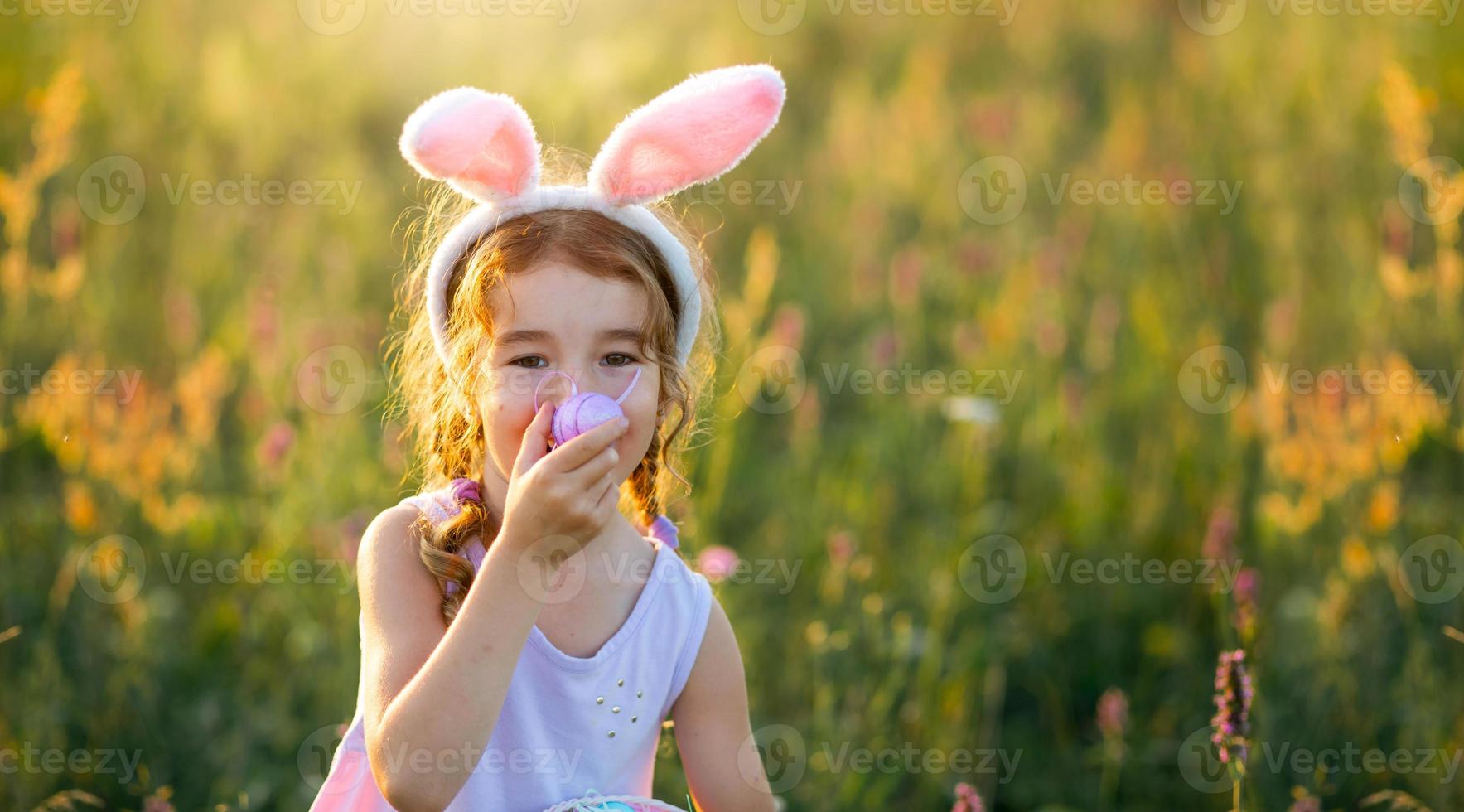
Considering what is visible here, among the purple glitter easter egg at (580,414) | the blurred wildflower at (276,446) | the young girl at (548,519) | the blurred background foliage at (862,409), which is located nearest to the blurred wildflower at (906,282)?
the blurred background foliage at (862,409)

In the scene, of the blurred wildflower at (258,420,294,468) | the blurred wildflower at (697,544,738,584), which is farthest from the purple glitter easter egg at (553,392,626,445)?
the blurred wildflower at (258,420,294,468)

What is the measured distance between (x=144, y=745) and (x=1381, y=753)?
237 centimetres

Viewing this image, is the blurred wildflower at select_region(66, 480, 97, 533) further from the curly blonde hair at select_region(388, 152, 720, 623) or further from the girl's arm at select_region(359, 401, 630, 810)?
the girl's arm at select_region(359, 401, 630, 810)

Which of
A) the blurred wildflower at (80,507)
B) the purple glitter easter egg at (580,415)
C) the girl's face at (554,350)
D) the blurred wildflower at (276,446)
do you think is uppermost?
the girl's face at (554,350)

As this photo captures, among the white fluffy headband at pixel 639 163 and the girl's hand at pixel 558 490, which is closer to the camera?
the girl's hand at pixel 558 490

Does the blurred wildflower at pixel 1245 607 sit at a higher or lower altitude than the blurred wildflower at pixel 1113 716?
higher

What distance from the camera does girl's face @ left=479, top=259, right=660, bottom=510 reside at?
5.00 ft

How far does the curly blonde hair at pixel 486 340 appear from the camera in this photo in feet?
5.14

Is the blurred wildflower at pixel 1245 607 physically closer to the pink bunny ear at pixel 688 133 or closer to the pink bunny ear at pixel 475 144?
the pink bunny ear at pixel 688 133

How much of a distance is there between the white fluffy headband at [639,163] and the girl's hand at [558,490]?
270 mm

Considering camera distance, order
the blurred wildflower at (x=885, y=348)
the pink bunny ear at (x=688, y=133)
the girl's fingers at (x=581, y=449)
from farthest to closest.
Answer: the blurred wildflower at (x=885, y=348) → the pink bunny ear at (x=688, y=133) → the girl's fingers at (x=581, y=449)

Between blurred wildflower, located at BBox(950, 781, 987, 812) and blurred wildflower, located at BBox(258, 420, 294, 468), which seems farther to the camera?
blurred wildflower, located at BBox(258, 420, 294, 468)


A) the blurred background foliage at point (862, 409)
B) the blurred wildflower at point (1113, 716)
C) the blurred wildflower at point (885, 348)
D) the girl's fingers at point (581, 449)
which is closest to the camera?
the girl's fingers at point (581, 449)

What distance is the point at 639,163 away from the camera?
1.66m
